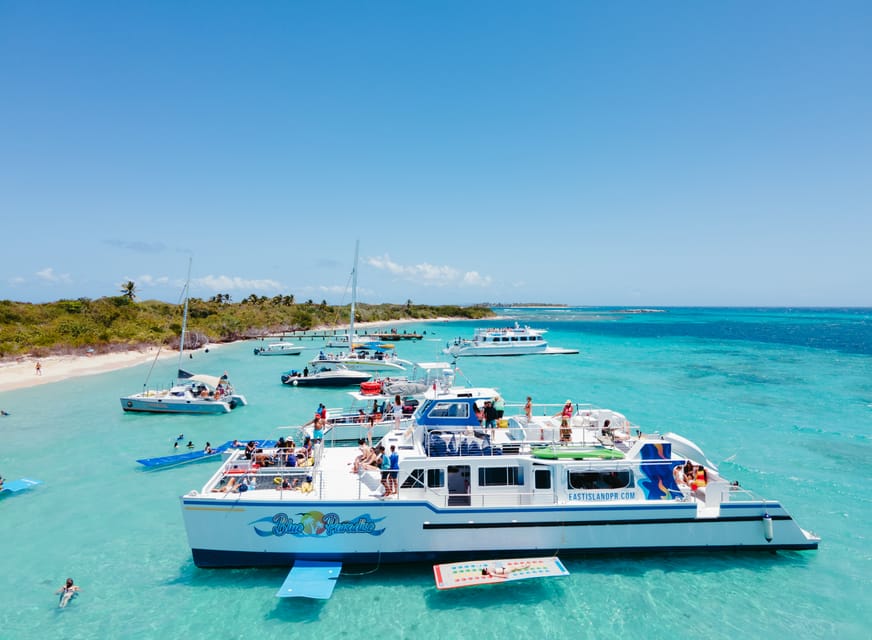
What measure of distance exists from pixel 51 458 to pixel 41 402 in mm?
17324

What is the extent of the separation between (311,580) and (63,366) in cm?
5593

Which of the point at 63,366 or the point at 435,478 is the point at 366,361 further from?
the point at 435,478

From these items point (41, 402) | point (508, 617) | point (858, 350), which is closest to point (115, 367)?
point (41, 402)

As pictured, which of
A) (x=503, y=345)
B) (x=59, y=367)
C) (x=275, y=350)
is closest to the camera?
(x=59, y=367)

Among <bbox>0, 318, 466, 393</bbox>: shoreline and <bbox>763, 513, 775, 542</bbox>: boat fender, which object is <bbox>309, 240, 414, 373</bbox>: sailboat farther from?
<bbox>763, 513, 775, 542</bbox>: boat fender

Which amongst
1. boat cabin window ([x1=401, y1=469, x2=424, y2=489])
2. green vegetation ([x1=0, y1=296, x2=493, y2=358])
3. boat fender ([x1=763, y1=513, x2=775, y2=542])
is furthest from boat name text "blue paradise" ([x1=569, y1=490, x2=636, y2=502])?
green vegetation ([x1=0, y1=296, x2=493, y2=358])

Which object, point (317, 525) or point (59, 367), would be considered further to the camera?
point (59, 367)

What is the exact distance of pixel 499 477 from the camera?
13.7m

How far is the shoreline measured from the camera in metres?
44.8

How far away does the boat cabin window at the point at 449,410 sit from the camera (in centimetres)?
1549

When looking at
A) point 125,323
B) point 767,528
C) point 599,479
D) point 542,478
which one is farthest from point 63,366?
point 767,528

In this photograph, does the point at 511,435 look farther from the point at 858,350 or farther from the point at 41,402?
the point at 858,350

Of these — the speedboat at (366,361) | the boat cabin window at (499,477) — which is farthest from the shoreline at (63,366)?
the boat cabin window at (499,477)

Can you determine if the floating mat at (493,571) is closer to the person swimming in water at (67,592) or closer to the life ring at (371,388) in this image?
the person swimming in water at (67,592)
